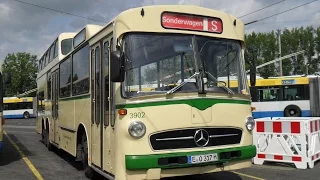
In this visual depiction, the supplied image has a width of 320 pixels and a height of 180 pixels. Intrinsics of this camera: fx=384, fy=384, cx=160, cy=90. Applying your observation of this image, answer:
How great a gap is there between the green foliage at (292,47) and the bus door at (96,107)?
2064 inches

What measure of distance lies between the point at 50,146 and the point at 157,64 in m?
8.74

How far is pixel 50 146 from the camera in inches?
529

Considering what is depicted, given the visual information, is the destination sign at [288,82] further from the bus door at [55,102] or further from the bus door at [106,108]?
the bus door at [106,108]

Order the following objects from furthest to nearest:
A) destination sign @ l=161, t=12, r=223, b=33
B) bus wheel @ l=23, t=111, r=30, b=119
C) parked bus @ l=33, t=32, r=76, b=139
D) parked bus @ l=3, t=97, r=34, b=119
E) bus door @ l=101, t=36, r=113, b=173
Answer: parked bus @ l=3, t=97, r=34, b=119 < bus wheel @ l=23, t=111, r=30, b=119 < parked bus @ l=33, t=32, r=76, b=139 < bus door @ l=101, t=36, r=113, b=173 < destination sign @ l=161, t=12, r=223, b=33

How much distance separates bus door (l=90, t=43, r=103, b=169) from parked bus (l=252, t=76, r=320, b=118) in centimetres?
2098

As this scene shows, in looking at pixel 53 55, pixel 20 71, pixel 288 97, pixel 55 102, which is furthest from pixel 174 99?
pixel 20 71

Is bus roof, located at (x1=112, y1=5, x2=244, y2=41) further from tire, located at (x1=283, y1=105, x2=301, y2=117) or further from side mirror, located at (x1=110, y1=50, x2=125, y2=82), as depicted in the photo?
tire, located at (x1=283, y1=105, x2=301, y2=117)

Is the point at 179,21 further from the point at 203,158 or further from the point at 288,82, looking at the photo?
the point at 288,82

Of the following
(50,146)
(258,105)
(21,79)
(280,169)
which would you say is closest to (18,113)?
(21,79)

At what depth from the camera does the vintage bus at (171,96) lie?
18.5ft

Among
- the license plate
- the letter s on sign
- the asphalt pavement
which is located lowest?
the asphalt pavement

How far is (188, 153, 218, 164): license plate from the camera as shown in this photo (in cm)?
574

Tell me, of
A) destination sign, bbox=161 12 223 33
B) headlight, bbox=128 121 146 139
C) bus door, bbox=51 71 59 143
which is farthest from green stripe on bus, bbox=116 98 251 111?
bus door, bbox=51 71 59 143

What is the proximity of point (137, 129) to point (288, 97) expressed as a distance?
75.8ft
